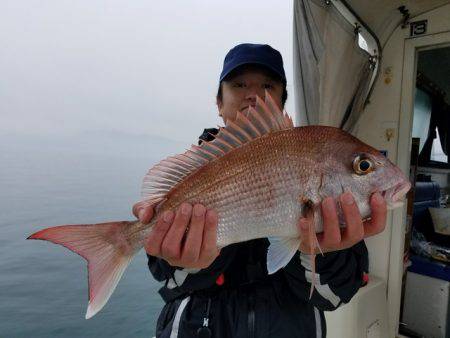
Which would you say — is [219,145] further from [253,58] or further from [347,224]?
[253,58]

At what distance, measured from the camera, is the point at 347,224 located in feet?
3.59

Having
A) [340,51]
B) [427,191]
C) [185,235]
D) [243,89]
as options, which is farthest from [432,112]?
[185,235]

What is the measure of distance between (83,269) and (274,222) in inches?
173

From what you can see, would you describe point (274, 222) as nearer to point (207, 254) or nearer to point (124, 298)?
point (207, 254)

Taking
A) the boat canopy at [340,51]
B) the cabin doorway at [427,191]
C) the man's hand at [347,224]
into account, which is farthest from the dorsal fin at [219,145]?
the cabin doorway at [427,191]

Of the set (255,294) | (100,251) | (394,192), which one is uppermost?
(394,192)

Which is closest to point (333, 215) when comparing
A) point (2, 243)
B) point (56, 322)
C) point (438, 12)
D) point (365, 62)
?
point (365, 62)

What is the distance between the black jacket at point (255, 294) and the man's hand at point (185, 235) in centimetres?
10

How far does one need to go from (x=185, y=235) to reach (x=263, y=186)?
1.03 ft

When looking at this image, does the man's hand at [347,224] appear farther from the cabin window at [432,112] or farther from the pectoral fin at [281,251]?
the cabin window at [432,112]

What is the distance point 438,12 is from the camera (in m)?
2.71

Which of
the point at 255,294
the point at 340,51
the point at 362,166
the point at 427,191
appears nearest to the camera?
the point at 362,166

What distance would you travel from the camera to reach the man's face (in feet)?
5.27

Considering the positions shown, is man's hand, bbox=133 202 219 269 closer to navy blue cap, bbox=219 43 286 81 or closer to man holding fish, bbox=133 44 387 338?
man holding fish, bbox=133 44 387 338
